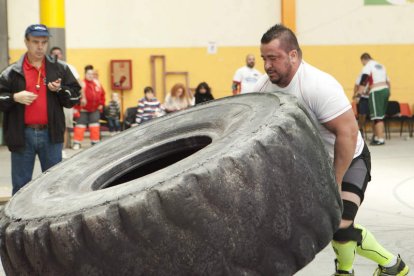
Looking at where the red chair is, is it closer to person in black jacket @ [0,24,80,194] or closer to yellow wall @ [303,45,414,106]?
yellow wall @ [303,45,414,106]

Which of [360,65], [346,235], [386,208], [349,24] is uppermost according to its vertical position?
[349,24]

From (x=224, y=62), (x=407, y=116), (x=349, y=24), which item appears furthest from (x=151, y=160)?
(x=349, y=24)

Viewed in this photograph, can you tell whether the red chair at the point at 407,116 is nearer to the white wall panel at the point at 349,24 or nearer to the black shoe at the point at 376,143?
the white wall panel at the point at 349,24

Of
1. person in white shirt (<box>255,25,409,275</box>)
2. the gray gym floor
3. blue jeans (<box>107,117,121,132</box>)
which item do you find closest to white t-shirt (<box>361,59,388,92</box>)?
the gray gym floor

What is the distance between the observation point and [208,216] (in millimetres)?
3828

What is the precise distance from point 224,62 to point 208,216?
15.5m

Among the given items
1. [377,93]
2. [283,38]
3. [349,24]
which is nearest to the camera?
[283,38]

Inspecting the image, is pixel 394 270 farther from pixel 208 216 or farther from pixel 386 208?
pixel 386 208

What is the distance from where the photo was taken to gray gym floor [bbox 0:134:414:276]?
20.4ft

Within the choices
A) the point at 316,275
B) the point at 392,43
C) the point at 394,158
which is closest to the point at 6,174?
the point at 394,158

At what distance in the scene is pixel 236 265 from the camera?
3906mm

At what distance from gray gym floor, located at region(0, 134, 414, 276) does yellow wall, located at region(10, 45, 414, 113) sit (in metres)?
4.46

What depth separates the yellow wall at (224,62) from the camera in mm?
19000

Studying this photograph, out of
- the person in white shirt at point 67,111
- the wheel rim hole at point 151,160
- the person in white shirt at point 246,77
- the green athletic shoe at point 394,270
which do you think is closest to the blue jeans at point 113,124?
the person in white shirt at point 67,111
